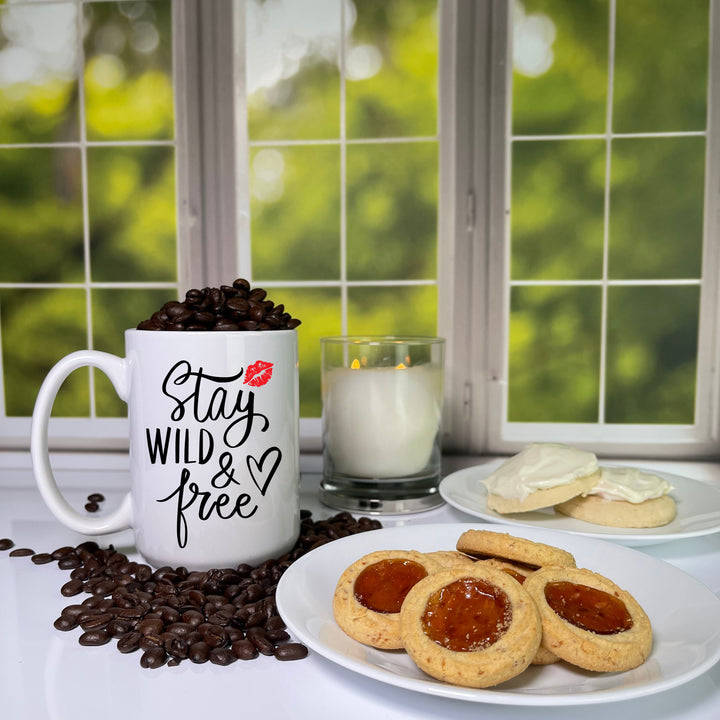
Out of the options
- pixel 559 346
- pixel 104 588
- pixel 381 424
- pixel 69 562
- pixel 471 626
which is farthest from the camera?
pixel 559 346

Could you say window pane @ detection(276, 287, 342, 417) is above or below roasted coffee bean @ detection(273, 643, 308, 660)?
above

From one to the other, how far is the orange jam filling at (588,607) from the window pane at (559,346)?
89 cm

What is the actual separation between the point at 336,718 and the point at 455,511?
0.61 meters

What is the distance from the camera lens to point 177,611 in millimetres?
729

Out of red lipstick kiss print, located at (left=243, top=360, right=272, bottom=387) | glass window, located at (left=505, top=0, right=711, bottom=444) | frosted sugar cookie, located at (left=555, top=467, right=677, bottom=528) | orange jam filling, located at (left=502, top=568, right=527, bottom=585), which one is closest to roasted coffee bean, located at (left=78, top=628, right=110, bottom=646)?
red lipstick kiss print, located at (left=243, top=360, right=272, bottom=387)

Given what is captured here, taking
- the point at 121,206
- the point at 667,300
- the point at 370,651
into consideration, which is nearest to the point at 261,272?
the point at 121,206

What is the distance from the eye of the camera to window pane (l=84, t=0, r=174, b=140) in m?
1.49

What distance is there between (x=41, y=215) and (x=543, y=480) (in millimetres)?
1305

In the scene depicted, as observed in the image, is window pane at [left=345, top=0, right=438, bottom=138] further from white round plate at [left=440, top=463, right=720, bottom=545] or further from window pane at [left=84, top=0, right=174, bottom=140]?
white round plate at [left=440, top=463, right=720, bottom=545]

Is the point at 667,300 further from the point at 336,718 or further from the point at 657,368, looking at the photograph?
the point at 336,718

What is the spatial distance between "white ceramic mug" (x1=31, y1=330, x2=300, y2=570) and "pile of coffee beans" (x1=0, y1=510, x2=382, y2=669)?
35 millimetres

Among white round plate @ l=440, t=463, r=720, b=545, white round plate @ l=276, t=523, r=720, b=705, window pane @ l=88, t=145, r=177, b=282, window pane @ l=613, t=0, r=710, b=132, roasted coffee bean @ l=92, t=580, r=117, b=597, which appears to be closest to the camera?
white round plate @ l=276, t=523, r=720, b=705

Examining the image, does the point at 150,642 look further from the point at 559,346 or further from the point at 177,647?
the point at 559,346

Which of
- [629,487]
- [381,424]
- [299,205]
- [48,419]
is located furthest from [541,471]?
[299,205]
